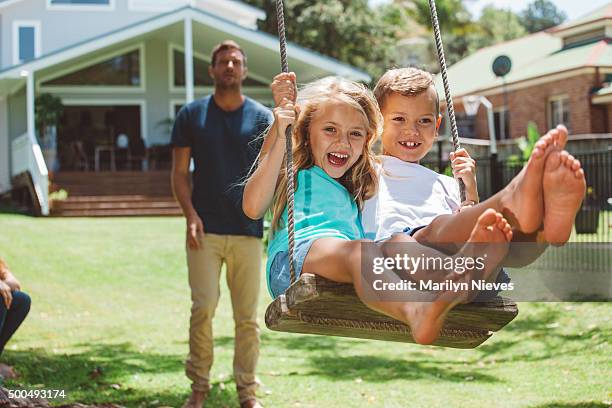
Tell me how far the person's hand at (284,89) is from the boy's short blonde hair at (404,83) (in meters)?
0.41

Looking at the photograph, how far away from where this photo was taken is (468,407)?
522 cm

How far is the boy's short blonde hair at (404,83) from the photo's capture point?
3.30m

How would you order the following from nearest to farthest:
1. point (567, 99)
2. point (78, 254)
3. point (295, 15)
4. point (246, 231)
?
point (246, 231) → point (78, 254) → point (567, 99) → point (295, 15)

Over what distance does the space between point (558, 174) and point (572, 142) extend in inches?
619

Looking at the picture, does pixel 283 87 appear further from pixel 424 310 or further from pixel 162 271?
pixel 162 271

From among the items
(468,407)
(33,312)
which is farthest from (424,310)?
(33,312)

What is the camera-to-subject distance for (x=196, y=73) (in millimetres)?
22922

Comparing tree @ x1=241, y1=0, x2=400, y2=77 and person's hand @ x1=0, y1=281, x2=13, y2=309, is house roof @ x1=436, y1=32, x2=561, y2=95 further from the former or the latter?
person's hand @ x1=0, y1=281, x2=13, y2=309

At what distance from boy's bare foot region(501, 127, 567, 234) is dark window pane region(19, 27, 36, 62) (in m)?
22.8

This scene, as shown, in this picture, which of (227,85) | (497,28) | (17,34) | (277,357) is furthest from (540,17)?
(227,85)

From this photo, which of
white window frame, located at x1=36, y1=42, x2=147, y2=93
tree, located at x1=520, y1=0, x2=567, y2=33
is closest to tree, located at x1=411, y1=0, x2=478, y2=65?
white window frame, located at x1=36, y1=42, x2=147, y2=93

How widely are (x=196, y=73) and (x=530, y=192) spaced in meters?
21.2

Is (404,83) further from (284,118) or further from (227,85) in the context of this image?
(227,85)

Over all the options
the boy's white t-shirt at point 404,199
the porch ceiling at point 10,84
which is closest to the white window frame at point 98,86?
the porch ceiling at point 10,84
